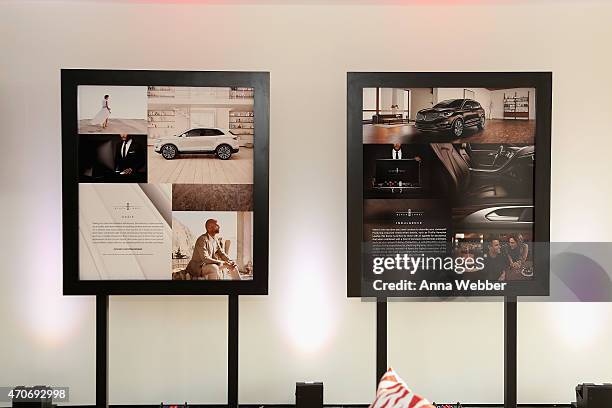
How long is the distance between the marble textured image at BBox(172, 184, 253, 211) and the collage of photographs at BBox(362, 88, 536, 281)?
25.4 inches

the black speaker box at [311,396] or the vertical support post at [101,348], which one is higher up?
the vertical support post at [101,348]

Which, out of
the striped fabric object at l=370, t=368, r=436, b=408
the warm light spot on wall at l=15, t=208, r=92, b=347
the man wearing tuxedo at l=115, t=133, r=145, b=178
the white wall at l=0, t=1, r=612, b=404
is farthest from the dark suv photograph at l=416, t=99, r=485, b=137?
the warm light spot on wall at l=15, t=208, r=92, b=347

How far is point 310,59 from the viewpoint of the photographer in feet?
12.4

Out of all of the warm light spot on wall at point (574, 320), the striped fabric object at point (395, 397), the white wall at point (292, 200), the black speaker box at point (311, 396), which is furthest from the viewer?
the warm light spot on wall at point (574, 320)

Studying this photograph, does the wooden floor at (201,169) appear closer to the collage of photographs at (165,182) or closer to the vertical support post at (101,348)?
the collage of photographs at (165,182)

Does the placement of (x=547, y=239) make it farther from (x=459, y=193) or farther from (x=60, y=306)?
(x=60, y=306)

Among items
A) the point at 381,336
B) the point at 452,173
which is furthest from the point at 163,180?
the point at 452,173

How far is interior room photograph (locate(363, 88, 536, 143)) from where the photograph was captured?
3.26 meters

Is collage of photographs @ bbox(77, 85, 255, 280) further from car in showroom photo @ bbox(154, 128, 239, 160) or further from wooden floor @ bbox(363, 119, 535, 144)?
wooden floor @ bbox(363, 119, 535, 144)

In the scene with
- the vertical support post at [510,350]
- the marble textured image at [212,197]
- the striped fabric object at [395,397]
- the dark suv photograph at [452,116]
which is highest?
the dark suv photograph at [452,116]

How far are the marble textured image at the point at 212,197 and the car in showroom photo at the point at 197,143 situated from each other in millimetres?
165

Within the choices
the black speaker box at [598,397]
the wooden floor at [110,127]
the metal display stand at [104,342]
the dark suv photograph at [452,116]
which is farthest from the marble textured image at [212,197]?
the black speaker box at [598,397]

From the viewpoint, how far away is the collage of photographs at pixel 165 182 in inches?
124

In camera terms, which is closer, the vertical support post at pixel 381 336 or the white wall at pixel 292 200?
the vertical support post at pixel 381 336
